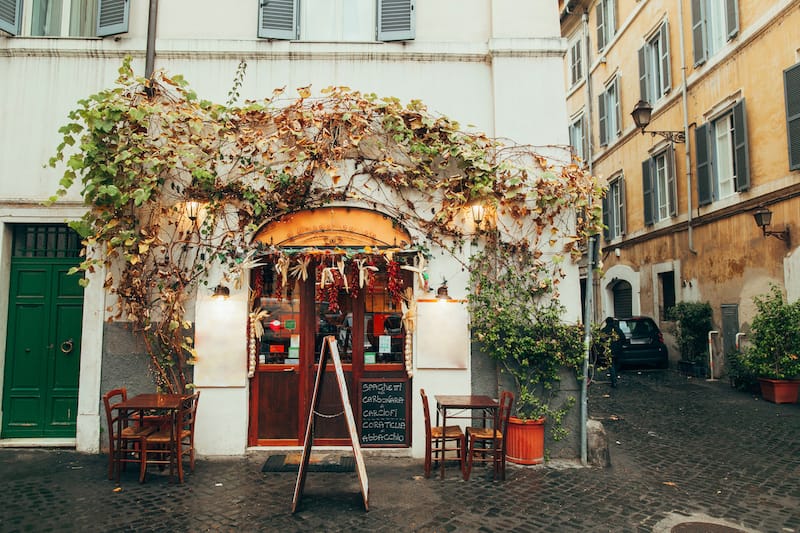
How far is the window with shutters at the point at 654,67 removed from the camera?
1536cm

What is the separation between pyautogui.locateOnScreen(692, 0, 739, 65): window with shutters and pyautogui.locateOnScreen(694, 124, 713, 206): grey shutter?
1.74 m

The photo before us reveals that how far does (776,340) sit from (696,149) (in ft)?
18.3

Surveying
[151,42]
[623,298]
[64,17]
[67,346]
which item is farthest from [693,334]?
[64,17]

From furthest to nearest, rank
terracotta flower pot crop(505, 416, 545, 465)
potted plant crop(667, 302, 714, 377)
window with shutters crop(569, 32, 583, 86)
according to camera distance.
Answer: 1. window with shutters crop(569, 32, 583, 86)
2. potted plant crop(667, 302, 714, 377)
3. terracotta flower pot crop(505, 416, 545, 465)

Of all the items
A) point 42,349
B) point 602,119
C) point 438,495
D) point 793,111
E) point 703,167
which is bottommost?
point 438,495

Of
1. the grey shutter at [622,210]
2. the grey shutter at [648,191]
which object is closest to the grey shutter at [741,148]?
the grey shutter at [648,191]

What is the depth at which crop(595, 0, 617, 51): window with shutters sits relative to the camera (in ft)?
60.9

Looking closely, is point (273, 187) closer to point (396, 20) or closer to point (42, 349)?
point (396, 20)

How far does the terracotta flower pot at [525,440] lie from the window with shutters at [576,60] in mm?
17848

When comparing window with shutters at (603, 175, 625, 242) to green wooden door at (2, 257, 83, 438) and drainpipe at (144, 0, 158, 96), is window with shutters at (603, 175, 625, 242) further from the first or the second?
green wooden door at (2, 257, 83, 438)

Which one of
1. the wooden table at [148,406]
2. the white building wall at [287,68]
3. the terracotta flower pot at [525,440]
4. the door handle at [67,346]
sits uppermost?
the white building wall at [287,68]

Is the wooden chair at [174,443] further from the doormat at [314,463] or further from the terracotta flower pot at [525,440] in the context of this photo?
the terracotta flower pot at [525,440]

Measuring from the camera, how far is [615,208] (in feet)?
61.8

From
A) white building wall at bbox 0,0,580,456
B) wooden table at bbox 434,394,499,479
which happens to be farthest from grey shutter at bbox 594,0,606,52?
wooden table at bbox 434,394,499,479
